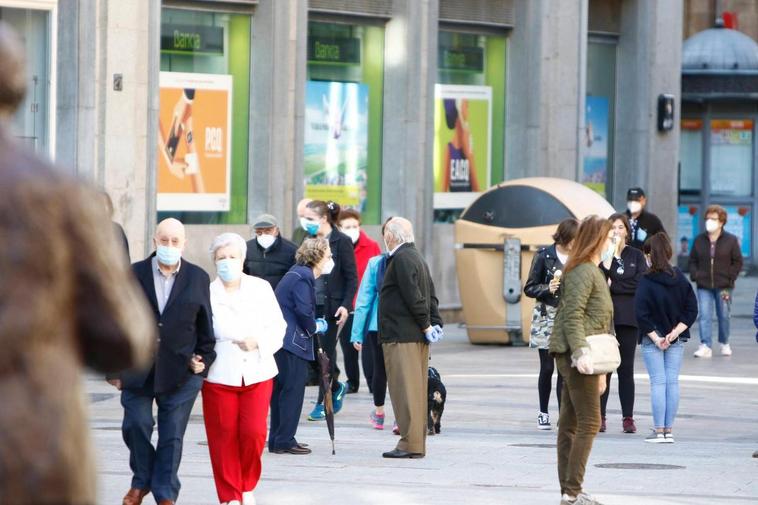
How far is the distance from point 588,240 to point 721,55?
2320 centimetres

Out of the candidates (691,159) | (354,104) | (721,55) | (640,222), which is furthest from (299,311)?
(691,159)

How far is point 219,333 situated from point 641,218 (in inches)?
438

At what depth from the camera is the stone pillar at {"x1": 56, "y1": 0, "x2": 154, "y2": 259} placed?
1820 centimetres

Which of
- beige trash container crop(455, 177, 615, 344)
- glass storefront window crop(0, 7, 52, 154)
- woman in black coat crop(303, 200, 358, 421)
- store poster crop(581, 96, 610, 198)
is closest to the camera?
woman in black coat crop(303, 200, 358, 421)

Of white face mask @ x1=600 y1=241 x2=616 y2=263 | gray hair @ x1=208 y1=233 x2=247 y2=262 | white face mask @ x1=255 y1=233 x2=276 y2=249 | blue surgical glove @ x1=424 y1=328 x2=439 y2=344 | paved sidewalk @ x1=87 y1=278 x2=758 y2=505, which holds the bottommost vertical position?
paved sidewalk @ x1=87 y1=278 x2=758 y2=505

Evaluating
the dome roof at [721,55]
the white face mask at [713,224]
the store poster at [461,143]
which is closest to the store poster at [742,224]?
the dome roof at [721,55]

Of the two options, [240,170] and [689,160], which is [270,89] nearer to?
[240,170]

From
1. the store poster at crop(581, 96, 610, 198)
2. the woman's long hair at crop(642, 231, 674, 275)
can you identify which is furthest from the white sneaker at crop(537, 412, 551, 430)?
the store poster at crop(581, 96, 610, 198)

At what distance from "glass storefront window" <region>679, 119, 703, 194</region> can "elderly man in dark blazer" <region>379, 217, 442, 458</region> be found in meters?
22.6

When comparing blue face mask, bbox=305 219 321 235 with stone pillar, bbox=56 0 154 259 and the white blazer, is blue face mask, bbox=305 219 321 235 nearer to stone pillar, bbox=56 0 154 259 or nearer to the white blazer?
stone pillar, bbox=56 0 154 259

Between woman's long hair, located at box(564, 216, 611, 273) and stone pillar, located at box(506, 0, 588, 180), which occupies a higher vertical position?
stone pillar, located at box(506, 0, 588, 180)

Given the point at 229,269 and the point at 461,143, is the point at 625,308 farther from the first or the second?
the point at 461,143

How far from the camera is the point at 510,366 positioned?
17.9 metres

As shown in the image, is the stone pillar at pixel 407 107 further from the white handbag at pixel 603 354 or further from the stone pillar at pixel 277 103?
the white handbag at pixel 603 354
